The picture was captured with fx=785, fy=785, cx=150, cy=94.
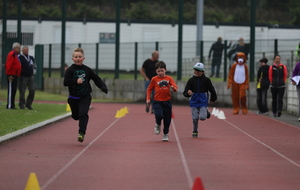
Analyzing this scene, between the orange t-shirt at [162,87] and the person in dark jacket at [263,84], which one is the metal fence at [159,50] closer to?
the person in dark jacket at [263,84]

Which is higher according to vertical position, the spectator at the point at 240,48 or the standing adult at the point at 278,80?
the spectator at the point at 240,48

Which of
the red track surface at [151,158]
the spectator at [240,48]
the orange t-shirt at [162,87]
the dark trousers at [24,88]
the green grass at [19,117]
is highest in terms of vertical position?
the spectator at [240,48]

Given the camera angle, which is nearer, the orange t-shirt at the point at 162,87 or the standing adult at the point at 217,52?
the orange t-shirt at the point at 162,87

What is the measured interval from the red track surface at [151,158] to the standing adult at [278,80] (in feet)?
15.9

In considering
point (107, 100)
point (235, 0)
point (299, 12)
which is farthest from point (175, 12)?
point (107, 100)

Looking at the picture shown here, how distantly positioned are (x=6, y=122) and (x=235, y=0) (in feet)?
208

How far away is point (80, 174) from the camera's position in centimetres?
1008

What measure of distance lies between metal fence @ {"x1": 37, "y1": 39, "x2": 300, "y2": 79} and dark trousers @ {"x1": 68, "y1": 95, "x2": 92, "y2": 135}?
15.0 m

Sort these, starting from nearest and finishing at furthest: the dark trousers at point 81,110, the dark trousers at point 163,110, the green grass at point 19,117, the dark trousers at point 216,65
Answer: the dark trousers at point 81,110, the dark trousers at point 163,110, the green grass at point 19,117, the dark trousers at point 216,65

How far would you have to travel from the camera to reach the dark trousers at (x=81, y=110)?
1409 cm

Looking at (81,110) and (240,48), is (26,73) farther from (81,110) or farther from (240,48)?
(81,110)

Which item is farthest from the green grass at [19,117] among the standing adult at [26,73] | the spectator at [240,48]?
the spectator at [240,48]

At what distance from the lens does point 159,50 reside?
113ft

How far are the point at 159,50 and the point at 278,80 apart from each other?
36.8 feet
